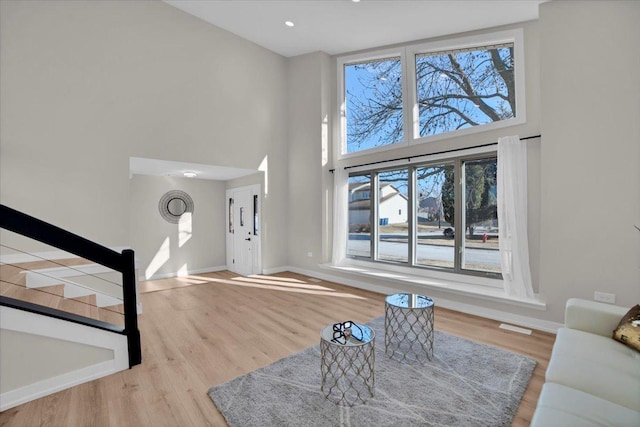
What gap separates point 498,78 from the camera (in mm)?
3961

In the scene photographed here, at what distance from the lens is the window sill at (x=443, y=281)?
3498mm

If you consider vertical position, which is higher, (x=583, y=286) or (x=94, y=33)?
(x=94, y=33)

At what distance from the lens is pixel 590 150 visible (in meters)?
3.05

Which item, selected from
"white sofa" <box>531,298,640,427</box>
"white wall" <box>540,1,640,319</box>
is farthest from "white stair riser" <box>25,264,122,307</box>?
"white wall" <box>540,1,640,319</box>

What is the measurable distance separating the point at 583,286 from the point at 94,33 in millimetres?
6783

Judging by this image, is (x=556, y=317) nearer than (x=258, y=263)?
Yes

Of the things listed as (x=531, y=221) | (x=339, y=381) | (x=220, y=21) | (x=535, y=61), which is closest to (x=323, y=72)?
(x=220, y=21)

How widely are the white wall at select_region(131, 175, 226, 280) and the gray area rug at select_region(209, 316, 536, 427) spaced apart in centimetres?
463

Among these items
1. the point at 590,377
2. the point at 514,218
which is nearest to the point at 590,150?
the point at 514,218

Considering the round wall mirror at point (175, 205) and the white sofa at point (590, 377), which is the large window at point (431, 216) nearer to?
the white sofa at point (590, 377)

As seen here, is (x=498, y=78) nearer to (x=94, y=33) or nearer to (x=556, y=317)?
(x=556, y=317)

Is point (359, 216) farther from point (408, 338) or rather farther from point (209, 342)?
point (209, 342)

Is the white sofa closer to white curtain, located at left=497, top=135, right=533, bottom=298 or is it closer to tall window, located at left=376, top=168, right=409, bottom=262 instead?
white curtain, located at left=497, top=135, right=533, bottom=298

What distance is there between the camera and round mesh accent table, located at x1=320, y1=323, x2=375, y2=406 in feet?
6.77
